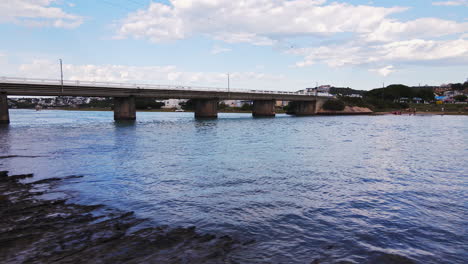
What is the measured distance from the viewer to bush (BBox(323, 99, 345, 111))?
151 metres

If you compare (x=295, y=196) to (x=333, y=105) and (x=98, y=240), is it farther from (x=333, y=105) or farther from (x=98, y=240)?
(x=333, y=105)

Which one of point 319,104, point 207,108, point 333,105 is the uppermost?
point 319,104

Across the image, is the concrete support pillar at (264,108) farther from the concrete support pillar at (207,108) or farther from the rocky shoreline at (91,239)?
the rocky shoreline at (91,239)

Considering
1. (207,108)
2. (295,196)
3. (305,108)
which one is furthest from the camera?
(305,108)

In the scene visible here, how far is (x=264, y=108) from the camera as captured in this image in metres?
130

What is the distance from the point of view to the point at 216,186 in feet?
53.4

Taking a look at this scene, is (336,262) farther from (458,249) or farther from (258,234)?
(458,249)

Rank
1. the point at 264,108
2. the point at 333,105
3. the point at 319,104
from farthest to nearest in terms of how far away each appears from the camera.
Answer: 1. the point at 333,105
2. the point at 319,104
3. the point at 264,108

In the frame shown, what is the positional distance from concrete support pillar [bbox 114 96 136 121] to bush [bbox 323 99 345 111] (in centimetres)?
9485

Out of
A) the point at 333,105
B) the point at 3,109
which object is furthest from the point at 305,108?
the point at 3,109

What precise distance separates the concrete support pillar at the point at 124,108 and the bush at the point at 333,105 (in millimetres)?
94851

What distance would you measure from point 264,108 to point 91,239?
123123 mm

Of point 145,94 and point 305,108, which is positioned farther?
point 305,108

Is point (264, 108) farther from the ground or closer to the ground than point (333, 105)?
closer to the ground
